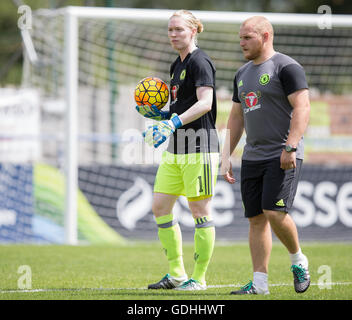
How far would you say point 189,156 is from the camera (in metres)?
6.54

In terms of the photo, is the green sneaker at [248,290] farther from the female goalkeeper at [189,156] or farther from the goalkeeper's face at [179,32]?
the goalkeeper's face at [179,32]

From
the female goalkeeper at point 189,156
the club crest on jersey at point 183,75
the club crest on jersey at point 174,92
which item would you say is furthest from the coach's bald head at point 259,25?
the club crest on jersey at point 174,92

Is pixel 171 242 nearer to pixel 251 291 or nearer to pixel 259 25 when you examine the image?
pixel 251 291

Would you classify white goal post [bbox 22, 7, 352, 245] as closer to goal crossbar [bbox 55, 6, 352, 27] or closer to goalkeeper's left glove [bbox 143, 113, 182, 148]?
goal crossbar [bbox 55, 6, 352, 27]

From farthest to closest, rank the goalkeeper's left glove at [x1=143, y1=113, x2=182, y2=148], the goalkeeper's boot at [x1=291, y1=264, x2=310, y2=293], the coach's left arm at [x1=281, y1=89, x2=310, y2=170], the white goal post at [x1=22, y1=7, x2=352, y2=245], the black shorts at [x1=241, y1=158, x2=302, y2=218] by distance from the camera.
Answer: the white goal post at [x1=22, y1=7, x2=352, y2=245] < the goalkeeper's left glove at [x1=143, y1=113, x2=182, y2=148] < the goalkeeper's boot at [x1=291, y1=264, x2=310, y2=293] < the black shorts at [x1=241, y1=158, x2=302, y2=218] < the coach's left arm at [x1=281, y1=89, x2=310, y2=170]

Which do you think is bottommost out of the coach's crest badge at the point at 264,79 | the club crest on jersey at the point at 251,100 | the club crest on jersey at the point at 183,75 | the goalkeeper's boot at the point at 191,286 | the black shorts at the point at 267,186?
the goalkeeper's boot at the point at 191,286

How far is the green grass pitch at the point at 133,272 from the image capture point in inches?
240

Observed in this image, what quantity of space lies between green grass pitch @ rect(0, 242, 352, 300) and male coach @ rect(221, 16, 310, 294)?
37cm

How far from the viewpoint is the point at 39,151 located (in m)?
18.6

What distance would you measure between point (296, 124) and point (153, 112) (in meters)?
1.46

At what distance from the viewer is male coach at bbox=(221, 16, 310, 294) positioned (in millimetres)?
5848

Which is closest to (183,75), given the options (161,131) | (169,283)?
(161,131)

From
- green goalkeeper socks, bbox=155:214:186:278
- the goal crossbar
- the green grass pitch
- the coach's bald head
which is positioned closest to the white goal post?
the goal crossbar

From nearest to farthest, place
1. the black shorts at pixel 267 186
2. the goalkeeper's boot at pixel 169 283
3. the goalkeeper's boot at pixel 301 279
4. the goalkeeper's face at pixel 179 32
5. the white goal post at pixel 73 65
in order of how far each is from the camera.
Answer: the black shorts at pixel 267 186 < the goalkeeper's boot at pixel 301 279 < the goalkeeper's face at pixel 179 32 < the goalkeeper's boot at pixel 169 283 < the white goal post at pixel 73 65
